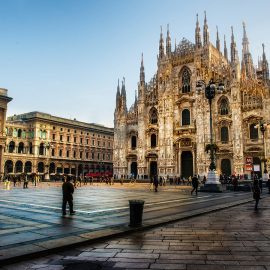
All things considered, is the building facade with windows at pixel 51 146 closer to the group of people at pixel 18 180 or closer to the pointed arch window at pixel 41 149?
the pointed arch window at pixel 41 149

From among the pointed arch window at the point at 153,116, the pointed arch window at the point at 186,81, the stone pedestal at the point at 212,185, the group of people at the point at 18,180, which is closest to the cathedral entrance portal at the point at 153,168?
the pointed arch window at the point at 153,116

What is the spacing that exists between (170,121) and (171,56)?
1063cm

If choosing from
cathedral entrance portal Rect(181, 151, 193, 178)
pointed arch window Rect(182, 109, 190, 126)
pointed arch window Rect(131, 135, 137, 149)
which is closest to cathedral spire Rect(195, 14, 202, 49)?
pointed arch window Rect(182, 109, 190, 126)

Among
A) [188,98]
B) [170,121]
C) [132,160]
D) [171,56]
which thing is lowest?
[132,160]

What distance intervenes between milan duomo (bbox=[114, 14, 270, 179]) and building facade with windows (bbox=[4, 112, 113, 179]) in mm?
18358

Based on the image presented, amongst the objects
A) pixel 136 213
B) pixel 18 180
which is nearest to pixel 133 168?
pixel 18 180

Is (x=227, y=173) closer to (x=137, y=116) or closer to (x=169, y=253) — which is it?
(x=137, y=116)

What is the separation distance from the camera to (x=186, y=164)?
4353 cm

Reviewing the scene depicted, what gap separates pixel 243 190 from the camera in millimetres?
24703

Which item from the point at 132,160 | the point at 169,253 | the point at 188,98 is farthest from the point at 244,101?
the point at 169,253

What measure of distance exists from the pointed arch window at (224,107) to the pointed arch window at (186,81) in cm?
579

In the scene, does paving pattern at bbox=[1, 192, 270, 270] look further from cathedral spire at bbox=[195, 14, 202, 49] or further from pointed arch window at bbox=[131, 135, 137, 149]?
pointed arch window at bbox=[131, 135, 137, 149]

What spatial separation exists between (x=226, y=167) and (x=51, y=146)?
31.8m

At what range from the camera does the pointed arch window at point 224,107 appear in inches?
1574
